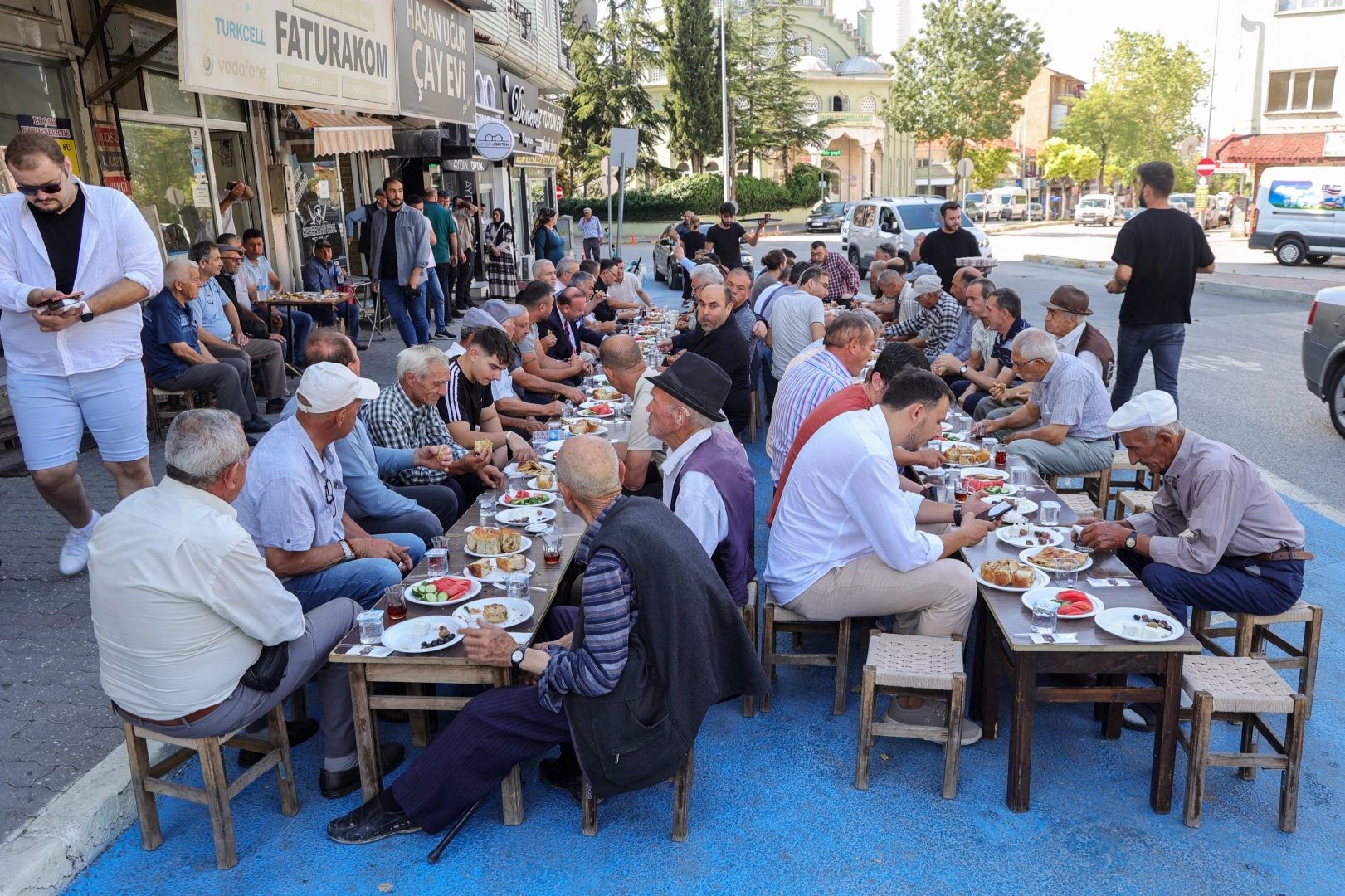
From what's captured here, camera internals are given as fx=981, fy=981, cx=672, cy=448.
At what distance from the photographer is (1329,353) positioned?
9.28 meters

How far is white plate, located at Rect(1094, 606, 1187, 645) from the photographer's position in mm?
3650

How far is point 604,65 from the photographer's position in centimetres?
4656

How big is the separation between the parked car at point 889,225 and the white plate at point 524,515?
59.9ft

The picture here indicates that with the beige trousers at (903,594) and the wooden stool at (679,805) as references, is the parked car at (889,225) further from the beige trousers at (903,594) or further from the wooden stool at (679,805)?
the wooden stool at (679,805)

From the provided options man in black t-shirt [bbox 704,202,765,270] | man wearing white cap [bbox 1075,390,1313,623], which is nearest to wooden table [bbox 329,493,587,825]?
man wearing white cap [bbox 1075,390,1313,623]

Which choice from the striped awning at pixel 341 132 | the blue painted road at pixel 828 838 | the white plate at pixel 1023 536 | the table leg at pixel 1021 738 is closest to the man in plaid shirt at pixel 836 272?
the striped awning at pixel 341 132

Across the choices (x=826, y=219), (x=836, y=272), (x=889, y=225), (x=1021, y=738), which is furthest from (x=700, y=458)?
(x=826, y=219)

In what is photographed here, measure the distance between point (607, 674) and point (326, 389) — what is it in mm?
1827

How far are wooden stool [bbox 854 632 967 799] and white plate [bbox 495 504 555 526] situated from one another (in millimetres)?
1706

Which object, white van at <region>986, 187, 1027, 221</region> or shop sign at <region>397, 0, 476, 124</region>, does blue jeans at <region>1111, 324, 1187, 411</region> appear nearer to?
shop sign at <region>397, 0, 476, 124</region>

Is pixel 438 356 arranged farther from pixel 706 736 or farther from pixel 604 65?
pixel 604 65

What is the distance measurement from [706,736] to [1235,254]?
30.4 m

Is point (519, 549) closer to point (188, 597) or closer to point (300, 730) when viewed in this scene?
point (300, 730)

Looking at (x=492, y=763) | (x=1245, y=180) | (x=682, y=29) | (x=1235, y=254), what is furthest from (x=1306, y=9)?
(x=492, y=763)
